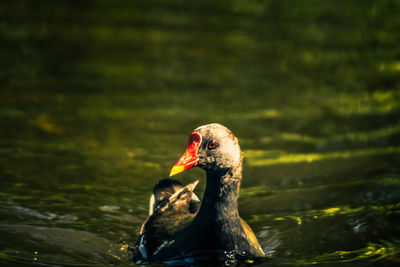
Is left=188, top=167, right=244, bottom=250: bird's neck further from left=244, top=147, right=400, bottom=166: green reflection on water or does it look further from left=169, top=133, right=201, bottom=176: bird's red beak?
left=244, top=147, right=400, bottom=166: green reflection on water

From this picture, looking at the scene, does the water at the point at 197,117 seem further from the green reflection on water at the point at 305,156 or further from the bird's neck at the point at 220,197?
the bird's neck at the point at 220,197

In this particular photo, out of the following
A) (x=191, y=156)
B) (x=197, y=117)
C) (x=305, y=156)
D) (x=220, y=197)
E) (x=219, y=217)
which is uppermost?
(x=197, y=117)

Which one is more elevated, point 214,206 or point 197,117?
point 197,117

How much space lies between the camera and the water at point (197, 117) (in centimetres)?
571

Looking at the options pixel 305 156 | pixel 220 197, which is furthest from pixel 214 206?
pixel 305 156

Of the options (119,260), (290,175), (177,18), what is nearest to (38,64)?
(177,18)

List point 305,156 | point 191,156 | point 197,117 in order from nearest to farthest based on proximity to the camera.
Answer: point 191,156
point 305,156
point 197,117

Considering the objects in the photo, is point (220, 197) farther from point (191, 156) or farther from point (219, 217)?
point (191, 156)

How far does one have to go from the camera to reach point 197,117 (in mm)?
8461

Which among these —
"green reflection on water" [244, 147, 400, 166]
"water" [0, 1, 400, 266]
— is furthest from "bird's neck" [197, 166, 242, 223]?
"green reflection on water" [244, 147, 400, 166]

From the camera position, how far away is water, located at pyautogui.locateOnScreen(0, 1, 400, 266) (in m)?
5.71

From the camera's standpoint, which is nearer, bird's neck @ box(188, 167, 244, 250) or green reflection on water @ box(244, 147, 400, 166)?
bird's neck @ box(188, 167, 244, 250)

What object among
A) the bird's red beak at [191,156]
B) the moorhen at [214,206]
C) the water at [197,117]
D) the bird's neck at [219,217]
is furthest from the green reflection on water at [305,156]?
the bird's red beak at [191,156]

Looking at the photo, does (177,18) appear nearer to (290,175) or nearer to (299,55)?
(299,55)
